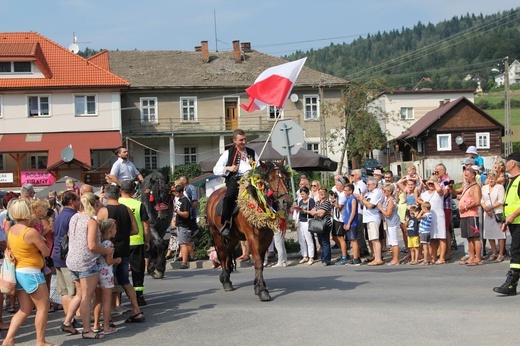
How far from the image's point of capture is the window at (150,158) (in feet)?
199

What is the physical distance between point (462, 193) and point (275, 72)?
5349 mm

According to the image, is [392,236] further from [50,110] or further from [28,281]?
[50,110]

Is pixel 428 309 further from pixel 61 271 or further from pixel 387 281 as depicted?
pixel 61 271

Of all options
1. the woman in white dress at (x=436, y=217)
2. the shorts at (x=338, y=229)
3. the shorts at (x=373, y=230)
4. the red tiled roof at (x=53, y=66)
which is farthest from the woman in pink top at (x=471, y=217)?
the red tiled roof at (x=53, y=66)

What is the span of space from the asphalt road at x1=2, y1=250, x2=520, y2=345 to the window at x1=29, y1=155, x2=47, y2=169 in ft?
142

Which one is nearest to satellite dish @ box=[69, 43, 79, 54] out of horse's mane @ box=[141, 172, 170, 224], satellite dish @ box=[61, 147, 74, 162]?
satellite dish @ box=[61, 147, 74, 162]

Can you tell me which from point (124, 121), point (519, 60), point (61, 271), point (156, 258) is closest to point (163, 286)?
point (156, 258)

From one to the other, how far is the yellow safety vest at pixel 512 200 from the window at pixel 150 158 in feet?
165

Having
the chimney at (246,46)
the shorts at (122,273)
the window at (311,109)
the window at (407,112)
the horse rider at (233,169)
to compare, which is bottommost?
the shorts at (122,273)

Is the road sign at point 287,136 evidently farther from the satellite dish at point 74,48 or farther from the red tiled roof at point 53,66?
the satellite dish at point 74,48

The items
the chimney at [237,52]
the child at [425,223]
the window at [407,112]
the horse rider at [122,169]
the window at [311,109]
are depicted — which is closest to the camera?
the horse rider at [122,169]

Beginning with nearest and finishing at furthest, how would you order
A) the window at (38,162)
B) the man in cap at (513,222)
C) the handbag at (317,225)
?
the man in cap at (513,222), the handbag at (317,225), the window at (38,162)

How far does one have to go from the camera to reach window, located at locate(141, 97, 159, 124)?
Answer: 6028 cm

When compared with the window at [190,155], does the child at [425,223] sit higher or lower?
lower
